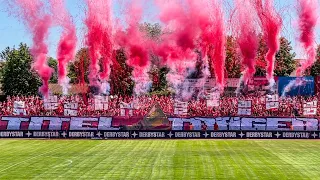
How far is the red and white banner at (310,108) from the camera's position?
174ft

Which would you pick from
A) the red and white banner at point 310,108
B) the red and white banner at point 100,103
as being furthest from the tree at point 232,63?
the red and white banner at point 100,103

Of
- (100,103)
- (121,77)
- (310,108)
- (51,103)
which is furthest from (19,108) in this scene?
(121,77)

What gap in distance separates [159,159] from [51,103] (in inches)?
901

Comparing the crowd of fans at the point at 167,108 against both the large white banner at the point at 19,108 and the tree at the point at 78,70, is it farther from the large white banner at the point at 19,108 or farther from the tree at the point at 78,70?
the tree at the point at 78,70

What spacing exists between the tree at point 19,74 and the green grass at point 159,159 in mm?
37650

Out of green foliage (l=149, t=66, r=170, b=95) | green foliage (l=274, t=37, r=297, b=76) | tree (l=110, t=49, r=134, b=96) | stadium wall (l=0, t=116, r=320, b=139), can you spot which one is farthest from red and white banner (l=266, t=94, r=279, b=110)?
green foliage (l=274, t=37, r=297, b=76)

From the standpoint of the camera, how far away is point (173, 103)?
182 feet

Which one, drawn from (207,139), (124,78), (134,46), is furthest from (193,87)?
(207,139)

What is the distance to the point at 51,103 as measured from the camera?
5500 cm

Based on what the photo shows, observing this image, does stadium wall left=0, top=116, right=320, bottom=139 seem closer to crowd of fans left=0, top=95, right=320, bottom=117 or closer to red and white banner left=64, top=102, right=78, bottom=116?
red and white banner left=64, top=102, right=78, bottom=116

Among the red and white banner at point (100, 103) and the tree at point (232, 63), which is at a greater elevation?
the tree at point (232, 63)

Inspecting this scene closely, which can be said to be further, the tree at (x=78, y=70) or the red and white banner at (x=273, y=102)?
the tree at (x=78, y=70)

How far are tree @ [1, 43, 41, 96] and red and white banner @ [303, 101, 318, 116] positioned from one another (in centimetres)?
4581

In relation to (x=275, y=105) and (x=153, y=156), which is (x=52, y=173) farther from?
(x=275, y=105)
